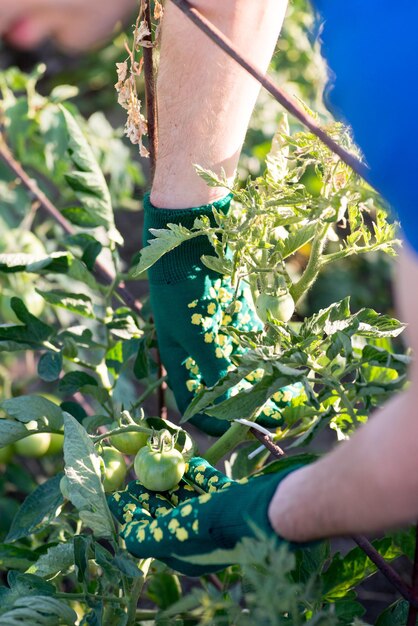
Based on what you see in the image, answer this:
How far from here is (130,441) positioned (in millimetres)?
1077

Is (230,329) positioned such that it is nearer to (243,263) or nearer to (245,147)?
(243,263)

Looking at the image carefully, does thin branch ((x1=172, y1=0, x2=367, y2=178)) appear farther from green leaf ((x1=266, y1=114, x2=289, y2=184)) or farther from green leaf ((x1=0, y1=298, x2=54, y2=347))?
green leaf ((x1=0, y1=298, x2=54, y2=347))

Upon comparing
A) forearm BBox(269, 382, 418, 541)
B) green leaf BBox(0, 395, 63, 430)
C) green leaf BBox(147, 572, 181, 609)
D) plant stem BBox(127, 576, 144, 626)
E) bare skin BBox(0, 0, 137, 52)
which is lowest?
green leaf BBox(147, 572, 181, 609)

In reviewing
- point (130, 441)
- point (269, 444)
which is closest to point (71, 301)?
point (130, 441)

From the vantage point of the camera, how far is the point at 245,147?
8.47ft

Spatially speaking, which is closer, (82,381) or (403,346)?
(82,381)

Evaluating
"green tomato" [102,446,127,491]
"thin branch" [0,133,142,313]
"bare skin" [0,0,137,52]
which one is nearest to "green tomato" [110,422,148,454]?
"green tomato" [102,446,127,491]

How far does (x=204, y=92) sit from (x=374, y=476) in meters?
0.58

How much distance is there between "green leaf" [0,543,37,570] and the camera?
3.79ft

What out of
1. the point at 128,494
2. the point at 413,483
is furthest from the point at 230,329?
the point at 413,483

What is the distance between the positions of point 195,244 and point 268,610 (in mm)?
569

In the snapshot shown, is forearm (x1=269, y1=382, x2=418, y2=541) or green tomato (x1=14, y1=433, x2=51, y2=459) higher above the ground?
forearm (x1=269, y1=382, x2=418, y2=541)

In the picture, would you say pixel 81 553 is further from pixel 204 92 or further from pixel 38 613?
pixel 204 92

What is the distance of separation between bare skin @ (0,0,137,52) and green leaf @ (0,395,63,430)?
1.52ft
